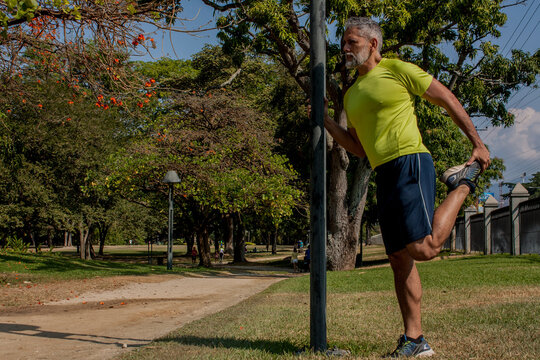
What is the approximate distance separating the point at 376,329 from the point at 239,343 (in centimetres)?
126

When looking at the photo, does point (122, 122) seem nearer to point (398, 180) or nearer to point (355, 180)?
point (355, 180)

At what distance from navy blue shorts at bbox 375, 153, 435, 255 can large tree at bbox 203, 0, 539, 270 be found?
11593 mm

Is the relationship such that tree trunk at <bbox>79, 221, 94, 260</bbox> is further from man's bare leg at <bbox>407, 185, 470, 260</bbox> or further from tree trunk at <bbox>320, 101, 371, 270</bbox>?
man's bare leg at <bbox>407, 185, 470, 260</bbox>

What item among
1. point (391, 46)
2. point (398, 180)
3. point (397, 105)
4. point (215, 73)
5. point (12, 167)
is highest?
point (215, 73)

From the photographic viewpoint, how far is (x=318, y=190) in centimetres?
348

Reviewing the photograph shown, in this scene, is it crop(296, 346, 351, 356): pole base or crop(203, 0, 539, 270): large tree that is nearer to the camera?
crop(296, 346, 351, 356): pole base

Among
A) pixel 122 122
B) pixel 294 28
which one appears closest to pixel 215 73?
pixel 122 122

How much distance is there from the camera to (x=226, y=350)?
3789mm

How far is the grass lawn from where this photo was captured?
134 inches

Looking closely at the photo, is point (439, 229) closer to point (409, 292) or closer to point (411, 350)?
point (409, 292)

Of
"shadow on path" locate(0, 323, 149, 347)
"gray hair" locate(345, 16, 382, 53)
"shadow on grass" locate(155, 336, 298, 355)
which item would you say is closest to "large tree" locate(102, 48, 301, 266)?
"shadow on path" locate(0, 323, 149, 347)

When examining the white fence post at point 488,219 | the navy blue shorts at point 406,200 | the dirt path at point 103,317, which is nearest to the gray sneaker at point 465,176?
the navy blue shorts at point 406,200

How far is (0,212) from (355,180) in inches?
686

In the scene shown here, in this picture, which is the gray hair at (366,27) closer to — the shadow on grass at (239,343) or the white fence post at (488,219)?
the shadow on grass at (239,343)
